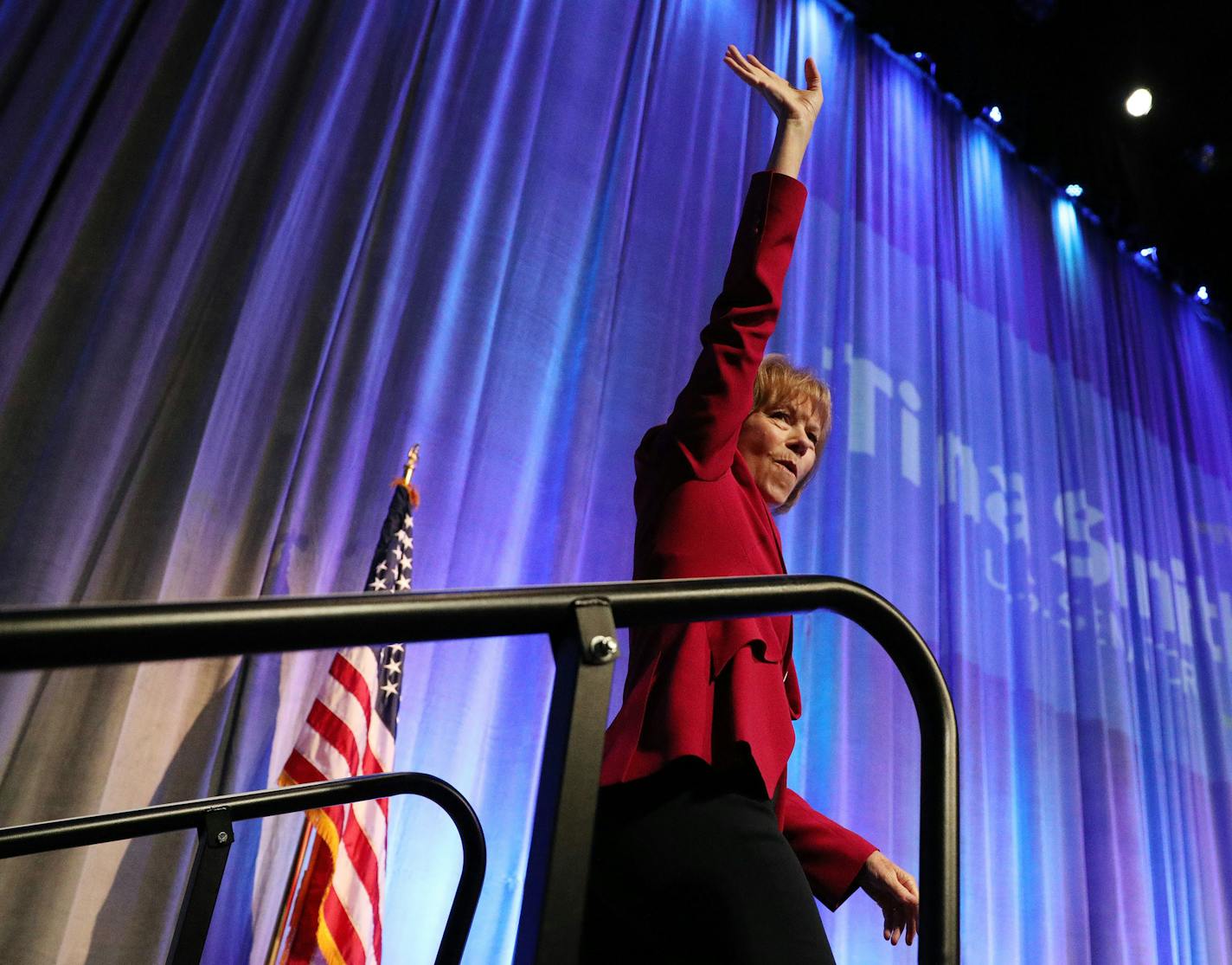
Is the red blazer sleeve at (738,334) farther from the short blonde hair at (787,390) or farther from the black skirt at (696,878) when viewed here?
the black skirt at (696,878)

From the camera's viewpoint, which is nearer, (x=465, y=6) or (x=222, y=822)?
(x=222, y=822)

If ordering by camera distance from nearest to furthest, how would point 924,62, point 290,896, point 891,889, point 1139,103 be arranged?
1. point 891,889
2. point 290,896
3. point 924,62
4. point 1139,103

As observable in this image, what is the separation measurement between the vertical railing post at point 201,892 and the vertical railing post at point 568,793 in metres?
0.60

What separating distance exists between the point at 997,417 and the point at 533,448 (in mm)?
2404

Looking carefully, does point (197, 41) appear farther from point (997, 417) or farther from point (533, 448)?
point (997, 417)

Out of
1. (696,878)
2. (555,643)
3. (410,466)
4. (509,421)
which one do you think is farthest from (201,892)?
(509,421)

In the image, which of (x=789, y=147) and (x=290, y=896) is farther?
(x=290, y=896)

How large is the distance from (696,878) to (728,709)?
18cm

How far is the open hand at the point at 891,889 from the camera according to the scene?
1.14 m

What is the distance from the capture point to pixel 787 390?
4.63 feet

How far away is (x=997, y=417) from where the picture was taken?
4.49 metres

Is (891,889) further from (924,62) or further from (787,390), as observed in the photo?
(924,62)

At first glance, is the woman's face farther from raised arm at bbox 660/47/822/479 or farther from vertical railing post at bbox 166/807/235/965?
vertical railing post at bbox 166/807/235/965

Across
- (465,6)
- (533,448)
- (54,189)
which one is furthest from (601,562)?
(465,6)
